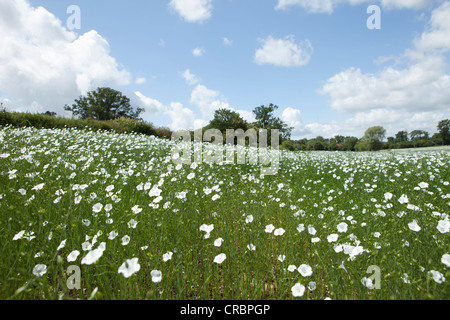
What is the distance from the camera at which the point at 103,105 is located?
191 ft

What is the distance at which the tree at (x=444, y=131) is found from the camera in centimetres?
5951

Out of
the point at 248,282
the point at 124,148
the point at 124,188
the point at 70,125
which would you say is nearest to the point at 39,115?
the point at 70,125

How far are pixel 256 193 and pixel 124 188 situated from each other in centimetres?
267

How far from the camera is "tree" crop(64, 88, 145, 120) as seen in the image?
56.9m

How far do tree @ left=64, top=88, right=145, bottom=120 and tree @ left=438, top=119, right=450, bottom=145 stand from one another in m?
79.8

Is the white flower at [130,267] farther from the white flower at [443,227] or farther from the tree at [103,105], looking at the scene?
the tree at [103,105]

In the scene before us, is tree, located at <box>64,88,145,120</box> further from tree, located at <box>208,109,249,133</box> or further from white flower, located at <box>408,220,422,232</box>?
white flower, located at <box>408,220,422,232</box>

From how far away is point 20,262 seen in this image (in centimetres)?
245

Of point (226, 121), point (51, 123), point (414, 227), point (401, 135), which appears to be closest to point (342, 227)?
point (414, 227)

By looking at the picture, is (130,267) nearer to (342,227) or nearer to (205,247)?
(205,247)

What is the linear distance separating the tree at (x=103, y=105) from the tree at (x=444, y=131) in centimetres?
7977

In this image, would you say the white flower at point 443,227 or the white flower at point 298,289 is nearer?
the white flower at point 298,289

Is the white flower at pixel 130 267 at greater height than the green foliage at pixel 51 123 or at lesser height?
lesser

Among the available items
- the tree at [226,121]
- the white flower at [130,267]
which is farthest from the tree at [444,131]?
the white flower at [130,267]
